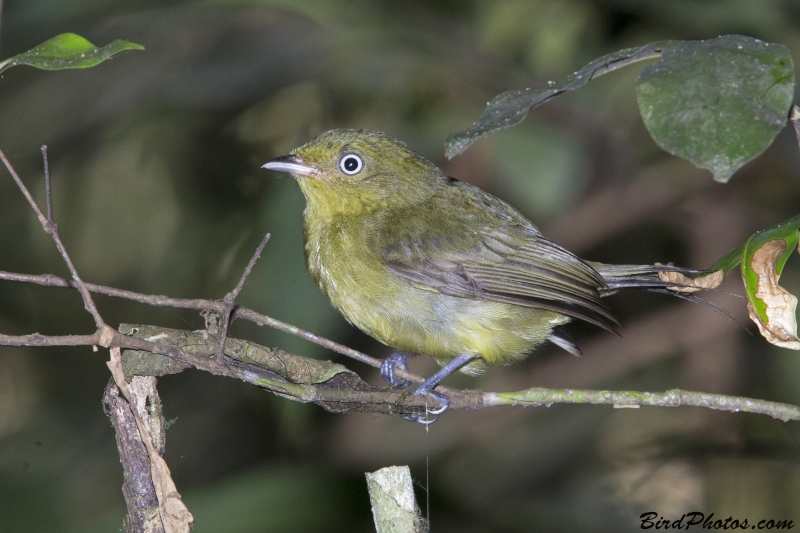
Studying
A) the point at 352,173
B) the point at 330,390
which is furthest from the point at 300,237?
the point at 330,390

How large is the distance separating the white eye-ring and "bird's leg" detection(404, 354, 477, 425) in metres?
0.97

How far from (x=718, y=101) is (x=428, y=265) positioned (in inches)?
68.9

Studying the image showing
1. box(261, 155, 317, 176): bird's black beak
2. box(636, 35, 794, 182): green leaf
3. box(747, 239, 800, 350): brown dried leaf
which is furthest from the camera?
box(261, 155, 317, 176): bird's black beak

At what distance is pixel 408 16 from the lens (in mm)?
4316

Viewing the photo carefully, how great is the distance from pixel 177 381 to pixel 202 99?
2.21 meters

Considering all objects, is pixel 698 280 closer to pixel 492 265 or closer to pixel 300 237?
pixel 492 265

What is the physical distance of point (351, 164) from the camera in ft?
11.8

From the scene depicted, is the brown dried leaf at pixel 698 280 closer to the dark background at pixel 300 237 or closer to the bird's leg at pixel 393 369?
the bird's leg at pixel 393 369

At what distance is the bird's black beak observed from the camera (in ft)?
11.3

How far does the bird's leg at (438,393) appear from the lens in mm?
2826

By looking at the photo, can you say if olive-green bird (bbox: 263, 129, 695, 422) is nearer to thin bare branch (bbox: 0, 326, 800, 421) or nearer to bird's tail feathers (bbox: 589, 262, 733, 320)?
bird's tail feathers (bbox: 589, 262, 733, 320)

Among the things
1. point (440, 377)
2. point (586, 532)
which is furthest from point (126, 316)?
point (586, 532)

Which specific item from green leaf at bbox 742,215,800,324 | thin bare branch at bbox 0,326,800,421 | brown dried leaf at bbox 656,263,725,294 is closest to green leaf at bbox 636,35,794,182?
green leaf at bbox 742,215,800,324

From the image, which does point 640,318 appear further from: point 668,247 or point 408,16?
point 408,16
